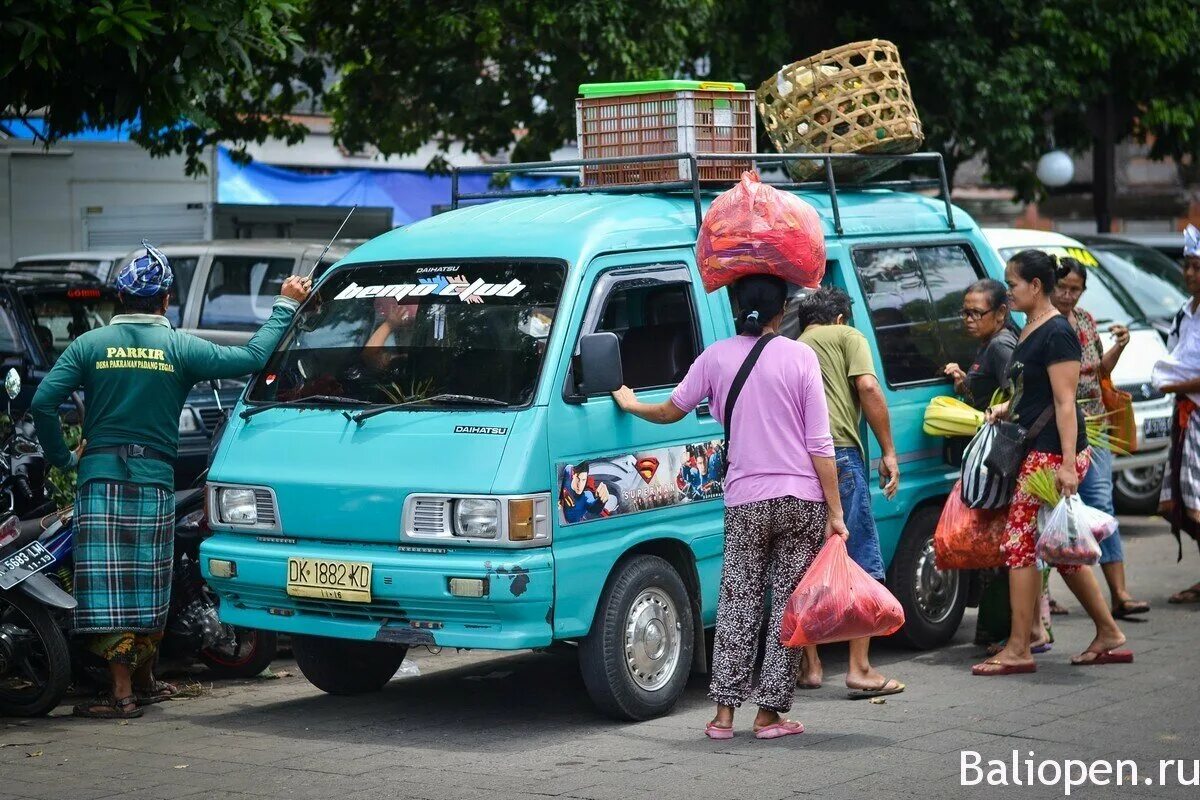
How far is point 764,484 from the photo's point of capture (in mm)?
6316

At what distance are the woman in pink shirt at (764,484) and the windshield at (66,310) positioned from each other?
5909 mm

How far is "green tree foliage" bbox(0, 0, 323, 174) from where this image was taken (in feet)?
27.1

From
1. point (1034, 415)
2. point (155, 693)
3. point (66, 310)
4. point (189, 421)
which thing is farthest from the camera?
point (66, 310)

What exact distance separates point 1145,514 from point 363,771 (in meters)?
9.03

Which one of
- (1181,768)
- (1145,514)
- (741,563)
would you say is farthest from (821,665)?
(1145,514)

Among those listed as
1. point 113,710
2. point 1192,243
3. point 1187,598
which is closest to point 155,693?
point 113,710

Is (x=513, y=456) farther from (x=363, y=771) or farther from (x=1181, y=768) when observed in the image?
(x=1181, y=768)

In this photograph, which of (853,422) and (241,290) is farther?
(241,290)

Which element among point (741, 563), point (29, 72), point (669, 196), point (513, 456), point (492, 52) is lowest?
point (741, 563)

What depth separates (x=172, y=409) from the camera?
23.5ft

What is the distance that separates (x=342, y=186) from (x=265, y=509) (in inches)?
739

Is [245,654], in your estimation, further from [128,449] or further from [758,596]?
[758,596]

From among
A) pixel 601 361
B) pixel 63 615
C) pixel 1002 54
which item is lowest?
pixel 63 615

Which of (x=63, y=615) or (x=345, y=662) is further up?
(x=63, y=615)
